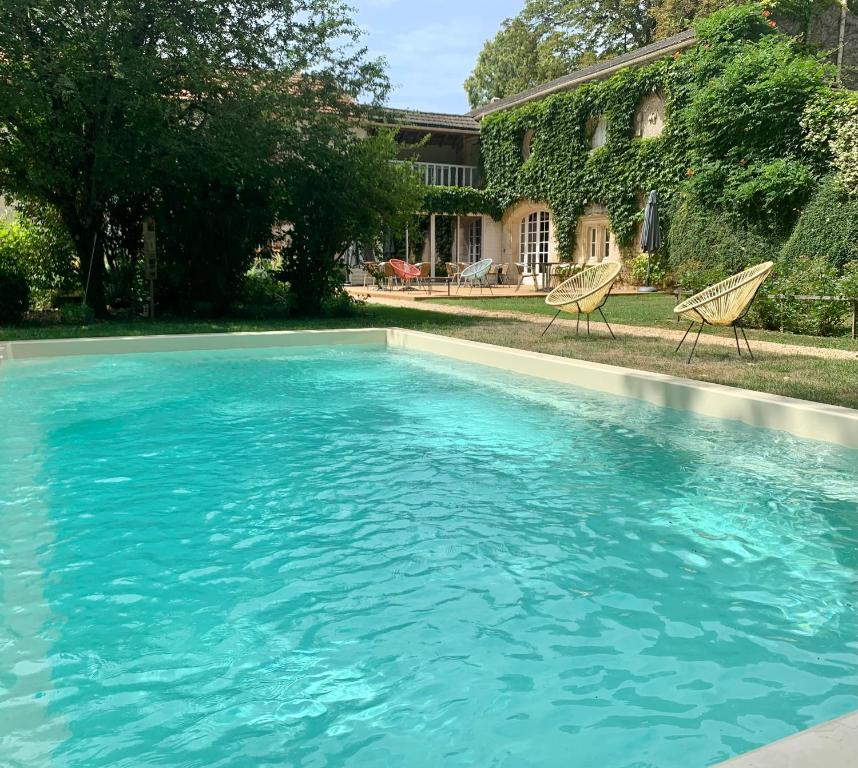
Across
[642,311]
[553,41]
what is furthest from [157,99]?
[553,41]

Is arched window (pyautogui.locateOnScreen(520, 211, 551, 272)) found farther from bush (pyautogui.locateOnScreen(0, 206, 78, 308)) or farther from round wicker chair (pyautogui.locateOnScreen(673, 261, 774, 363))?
round wicker chair (pyautogui.locateOnScreen(673, 261, 774, 363))

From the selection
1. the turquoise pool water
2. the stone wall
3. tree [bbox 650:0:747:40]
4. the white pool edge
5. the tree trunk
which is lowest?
the turquoise pool water

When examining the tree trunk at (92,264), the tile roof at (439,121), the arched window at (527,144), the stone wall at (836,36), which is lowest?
the tree trunk at (92,264)

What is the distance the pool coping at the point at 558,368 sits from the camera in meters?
4.91

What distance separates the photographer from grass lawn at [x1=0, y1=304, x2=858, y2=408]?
6004mm

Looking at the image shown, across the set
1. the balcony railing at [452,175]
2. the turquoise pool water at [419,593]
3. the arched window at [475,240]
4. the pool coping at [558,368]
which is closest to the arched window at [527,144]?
the balcony railing at [452,175]

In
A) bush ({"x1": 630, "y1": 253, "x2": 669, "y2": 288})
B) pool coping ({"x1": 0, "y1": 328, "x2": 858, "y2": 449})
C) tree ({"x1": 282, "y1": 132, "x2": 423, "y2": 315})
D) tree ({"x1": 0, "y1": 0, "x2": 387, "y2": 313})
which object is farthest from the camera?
bush ({"x1": 630, "y1": 253, "x2": 669, "y2": 288})

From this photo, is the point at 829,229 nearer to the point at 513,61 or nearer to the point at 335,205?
the point at 335,205

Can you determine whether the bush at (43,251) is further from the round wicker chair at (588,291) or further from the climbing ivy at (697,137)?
the climbing ivy at (697,137)

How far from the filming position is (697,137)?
689 inches

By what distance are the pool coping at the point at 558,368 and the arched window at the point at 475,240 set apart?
16.7 m

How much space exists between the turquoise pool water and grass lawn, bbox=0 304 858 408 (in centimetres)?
107

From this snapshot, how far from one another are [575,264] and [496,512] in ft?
59.7

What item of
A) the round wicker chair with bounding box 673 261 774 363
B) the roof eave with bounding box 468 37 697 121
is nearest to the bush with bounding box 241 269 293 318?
the round wicker chair with bounding box 673 261 774 363
